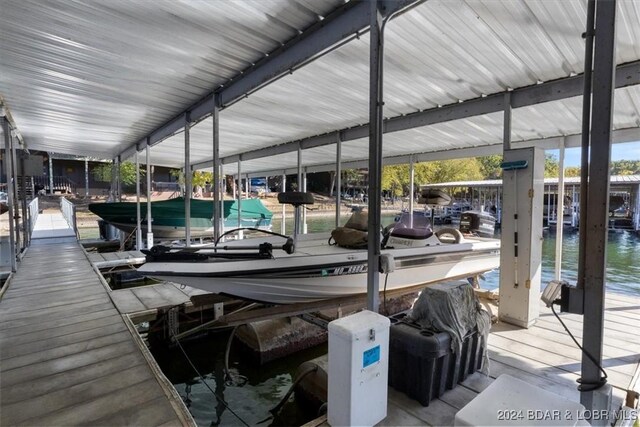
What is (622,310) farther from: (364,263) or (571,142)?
(364,263)

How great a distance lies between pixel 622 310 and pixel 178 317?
5.76 m

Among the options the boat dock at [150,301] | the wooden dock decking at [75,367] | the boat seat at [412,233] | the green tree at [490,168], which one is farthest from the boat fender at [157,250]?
the green tree at [490,168]

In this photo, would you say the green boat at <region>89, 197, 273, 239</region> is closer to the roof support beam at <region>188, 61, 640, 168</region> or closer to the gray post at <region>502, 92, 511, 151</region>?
the roof support beam at <region>188, 61, 640, 168</region>

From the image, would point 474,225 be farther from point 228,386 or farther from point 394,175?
point 394,175

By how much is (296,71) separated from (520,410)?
3.45 metres

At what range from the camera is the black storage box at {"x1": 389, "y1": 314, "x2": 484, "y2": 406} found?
2203mm

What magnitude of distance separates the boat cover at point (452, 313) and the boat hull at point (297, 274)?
1.05 m

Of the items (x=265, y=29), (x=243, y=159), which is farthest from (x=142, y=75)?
(x=243, y=159)

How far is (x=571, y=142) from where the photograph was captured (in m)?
5.31

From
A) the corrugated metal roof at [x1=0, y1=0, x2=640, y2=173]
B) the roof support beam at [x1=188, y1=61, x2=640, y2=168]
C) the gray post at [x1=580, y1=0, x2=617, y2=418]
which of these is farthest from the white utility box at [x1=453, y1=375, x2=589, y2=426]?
the roof support beam at [x1=188, y1=61, x2=640, y2=168]

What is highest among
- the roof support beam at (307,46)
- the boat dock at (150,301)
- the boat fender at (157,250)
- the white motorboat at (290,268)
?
the roof support beam at (307,46)

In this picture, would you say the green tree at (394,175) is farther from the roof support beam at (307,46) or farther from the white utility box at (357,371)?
the white utility box at (357,371)

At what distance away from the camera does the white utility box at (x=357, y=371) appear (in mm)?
1879

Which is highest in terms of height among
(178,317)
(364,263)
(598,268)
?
(598,268)
